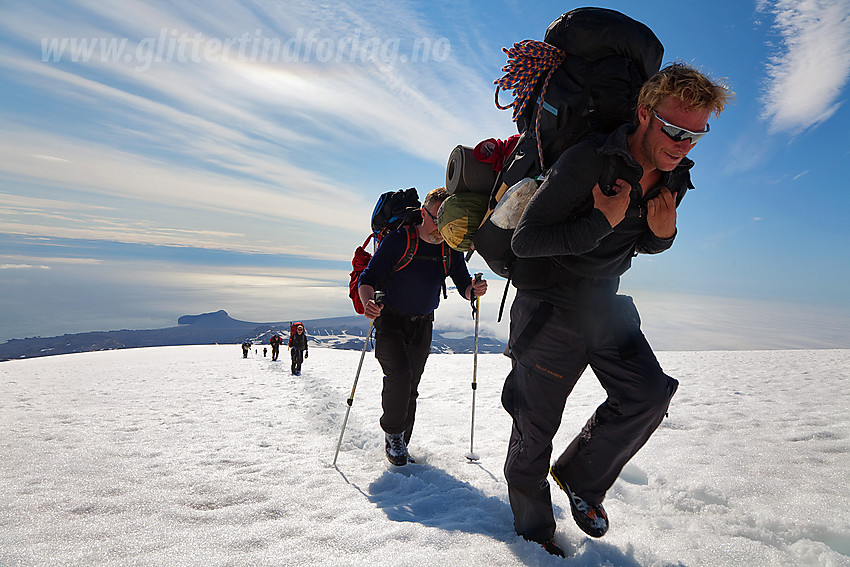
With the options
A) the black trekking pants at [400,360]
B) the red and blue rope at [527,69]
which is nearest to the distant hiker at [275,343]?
the black trekking pants at [400,360]

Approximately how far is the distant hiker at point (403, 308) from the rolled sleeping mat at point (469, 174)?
1.60 meters

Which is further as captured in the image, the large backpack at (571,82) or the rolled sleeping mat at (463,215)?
the rolled sleeping mat at (463,215)

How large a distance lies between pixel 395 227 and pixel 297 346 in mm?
16325

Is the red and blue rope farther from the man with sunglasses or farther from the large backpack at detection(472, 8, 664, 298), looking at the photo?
the man with sunglasses

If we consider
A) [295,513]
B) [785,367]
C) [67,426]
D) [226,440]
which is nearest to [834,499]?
[295,513]

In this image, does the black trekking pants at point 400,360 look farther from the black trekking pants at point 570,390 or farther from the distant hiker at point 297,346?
the distant hiker at point 297,346

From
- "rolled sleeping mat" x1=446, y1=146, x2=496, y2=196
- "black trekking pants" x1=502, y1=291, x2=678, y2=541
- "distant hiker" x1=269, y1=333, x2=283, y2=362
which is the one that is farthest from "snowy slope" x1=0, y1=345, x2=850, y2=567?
"distant hiker" x1=269, y1=333, x2=283, y2=362

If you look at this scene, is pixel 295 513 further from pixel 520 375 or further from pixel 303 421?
pixel 303 421

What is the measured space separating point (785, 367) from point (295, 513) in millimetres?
13778

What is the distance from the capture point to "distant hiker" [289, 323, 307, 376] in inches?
757

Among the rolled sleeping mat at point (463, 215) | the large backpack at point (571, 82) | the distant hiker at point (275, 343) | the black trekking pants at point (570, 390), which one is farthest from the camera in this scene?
the distant hiker at point (275, 343)

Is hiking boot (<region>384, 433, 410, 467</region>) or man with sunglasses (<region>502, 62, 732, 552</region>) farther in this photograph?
hiking boot (<region>384, 433, 410, 467</region>)

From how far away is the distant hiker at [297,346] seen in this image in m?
19.2

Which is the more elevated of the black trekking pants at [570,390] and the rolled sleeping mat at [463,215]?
the rolled sleeping mat at [463,215]
